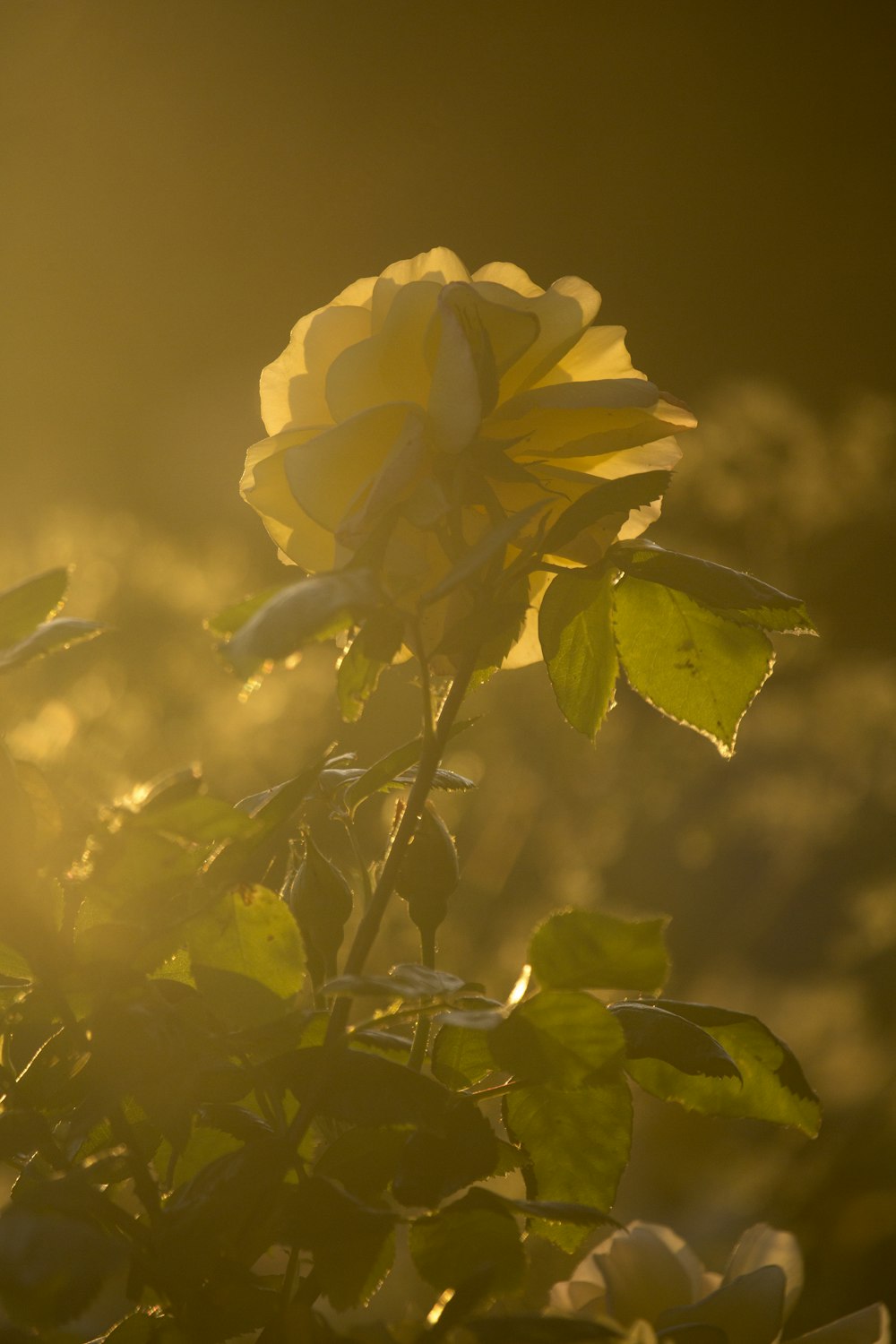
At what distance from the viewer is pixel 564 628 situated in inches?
14.2

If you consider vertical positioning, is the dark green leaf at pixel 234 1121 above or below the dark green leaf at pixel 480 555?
below

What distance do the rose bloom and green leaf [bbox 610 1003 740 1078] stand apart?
0.14 meters

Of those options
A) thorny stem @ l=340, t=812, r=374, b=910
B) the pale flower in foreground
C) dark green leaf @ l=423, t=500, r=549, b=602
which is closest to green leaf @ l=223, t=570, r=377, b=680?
dark green leaf @ l=423, t=500, r=549, b=602

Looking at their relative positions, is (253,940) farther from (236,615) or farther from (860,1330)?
(860,1330)

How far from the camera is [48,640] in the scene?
0.87ft

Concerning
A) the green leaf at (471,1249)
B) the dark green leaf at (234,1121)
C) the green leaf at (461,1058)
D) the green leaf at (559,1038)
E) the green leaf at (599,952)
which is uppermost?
the green leaf at (599,952)

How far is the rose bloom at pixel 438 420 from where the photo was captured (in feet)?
1.00

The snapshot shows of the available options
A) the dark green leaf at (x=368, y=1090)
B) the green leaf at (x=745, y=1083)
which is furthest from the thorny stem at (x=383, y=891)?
the green leaf at (x=745, y=1083)

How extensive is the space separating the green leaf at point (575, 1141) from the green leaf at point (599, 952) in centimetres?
6

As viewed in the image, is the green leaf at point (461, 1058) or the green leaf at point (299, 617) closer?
the green leaf at point (299, 617)

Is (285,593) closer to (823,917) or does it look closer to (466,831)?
(466,831)

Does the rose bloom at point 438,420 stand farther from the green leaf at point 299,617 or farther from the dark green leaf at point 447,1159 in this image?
the dark green leaf at point 447,1159

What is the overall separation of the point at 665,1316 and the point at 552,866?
2.04 metres

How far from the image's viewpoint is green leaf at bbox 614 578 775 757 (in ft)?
1.17
